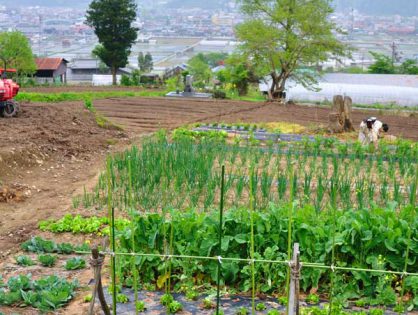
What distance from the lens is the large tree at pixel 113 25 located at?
2827 cm

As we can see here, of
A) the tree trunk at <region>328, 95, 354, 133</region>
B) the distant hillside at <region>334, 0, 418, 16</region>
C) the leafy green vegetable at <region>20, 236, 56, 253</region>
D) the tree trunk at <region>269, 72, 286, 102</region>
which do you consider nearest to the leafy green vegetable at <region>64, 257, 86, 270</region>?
the leafy green vegetable at <region>20, 236, 56, 253</region>

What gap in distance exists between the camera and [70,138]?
455 inches

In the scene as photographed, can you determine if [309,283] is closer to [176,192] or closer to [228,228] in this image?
[228,228]

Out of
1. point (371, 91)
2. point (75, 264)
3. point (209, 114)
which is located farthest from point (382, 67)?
point (75, 264)

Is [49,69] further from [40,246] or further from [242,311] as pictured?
[242,311]

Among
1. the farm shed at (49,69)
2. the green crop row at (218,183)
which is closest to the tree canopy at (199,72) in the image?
the farm shed at (49,69)

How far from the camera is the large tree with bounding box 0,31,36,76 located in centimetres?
2828

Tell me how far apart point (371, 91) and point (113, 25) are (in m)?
12.3

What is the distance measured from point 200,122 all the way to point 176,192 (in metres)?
7.74

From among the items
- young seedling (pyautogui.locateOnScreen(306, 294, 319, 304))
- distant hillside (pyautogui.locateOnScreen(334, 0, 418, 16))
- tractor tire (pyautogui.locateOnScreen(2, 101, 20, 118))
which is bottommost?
young seedling (pyautogui.locateOnScreen(306, 294, 319, 304))

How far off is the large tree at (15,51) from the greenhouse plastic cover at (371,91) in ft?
41.1

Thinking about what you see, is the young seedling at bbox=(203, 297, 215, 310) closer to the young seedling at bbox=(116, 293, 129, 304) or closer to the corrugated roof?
the young seedling at bbox=(116, 293, 129, 304)

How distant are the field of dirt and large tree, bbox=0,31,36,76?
11006 mm

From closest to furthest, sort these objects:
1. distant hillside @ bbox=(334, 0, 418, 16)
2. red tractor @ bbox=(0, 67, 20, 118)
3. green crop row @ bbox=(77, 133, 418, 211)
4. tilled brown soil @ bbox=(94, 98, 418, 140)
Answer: green crop row @ bbox=(77, 133, 418, 211), red tractor @ bbox=(0, 67, 20, 118), tilled brown soil @ bbox=(94, 98, 418, 140), distant hillside @ bbox=(334, 0, 418, 16)
